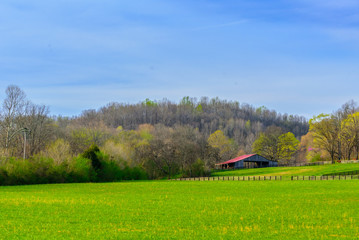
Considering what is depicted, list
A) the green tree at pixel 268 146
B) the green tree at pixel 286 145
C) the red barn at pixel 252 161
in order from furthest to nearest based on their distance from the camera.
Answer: the green tree at pixel 268 146
the green tree at pixel 286 145
the red barn at pixel 252 161

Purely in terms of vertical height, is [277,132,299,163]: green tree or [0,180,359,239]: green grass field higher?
[277,132,299,163]: green tree

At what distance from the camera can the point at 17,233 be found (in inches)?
758

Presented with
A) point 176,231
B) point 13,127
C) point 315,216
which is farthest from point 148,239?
point 13,127

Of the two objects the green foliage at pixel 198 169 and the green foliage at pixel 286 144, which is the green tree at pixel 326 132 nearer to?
the green foliage at pixel 286 144

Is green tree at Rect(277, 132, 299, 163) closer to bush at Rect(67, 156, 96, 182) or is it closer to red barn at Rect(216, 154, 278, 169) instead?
red barn at Rect(216, 154, 278, 169)

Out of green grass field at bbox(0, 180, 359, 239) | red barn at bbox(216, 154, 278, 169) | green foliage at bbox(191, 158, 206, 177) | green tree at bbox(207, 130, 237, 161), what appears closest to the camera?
green grass field at bbox(0, 180, 359, 239)

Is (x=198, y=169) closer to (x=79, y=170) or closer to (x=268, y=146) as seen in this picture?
(x=79, y=170)

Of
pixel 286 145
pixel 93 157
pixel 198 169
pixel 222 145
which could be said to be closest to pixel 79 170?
pixel 93 157

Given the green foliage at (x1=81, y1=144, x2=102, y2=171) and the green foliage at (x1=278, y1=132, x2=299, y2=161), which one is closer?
the green foliage at (x1=81, y1=144, x2=102, y2=171)

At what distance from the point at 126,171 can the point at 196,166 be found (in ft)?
62.6

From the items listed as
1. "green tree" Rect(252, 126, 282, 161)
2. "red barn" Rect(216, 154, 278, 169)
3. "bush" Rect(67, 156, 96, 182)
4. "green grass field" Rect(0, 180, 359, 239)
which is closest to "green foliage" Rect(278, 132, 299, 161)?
"green tree" Rect(252, 126, 282, 161)

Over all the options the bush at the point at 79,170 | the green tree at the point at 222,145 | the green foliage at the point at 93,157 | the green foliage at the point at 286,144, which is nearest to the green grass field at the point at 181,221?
the bush at the point at 79,170

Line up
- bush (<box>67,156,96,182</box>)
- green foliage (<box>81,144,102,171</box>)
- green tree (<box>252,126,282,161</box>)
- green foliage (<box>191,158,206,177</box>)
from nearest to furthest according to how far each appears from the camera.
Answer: bush (<box>67,156,96,182</box>) → green foliage (<box>81,144,102,171</box>) → green foliage (<box>191,158,206,177</box>) → green tree (<box>252,126,282,161</box>)

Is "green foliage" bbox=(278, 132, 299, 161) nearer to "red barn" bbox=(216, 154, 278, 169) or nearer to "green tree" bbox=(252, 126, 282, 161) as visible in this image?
"green tree" bbox=(252, 126, 282, 161)
